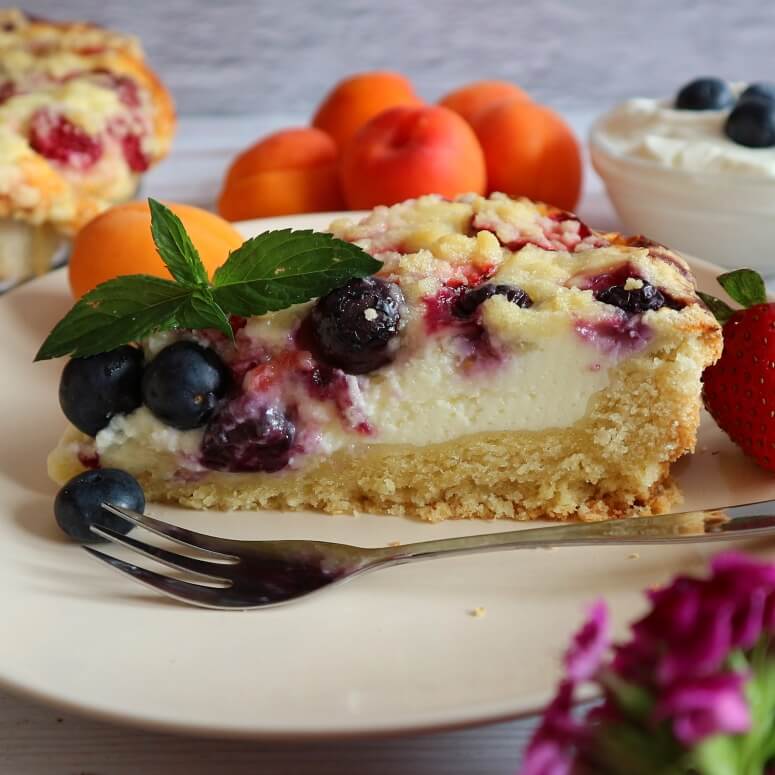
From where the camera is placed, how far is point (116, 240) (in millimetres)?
2543

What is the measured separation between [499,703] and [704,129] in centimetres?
233

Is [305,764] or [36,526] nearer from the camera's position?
[305,764]

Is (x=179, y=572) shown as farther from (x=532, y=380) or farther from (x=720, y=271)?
(x=720, y=271)

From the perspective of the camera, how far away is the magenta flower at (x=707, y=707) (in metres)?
1.00

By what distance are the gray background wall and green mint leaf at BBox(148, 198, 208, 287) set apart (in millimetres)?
2784

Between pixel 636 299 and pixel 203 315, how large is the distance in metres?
0.85

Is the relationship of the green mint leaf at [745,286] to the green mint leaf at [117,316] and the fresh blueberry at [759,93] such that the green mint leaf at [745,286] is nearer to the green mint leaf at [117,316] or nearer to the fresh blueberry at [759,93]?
the green mint leaf at [117,316]

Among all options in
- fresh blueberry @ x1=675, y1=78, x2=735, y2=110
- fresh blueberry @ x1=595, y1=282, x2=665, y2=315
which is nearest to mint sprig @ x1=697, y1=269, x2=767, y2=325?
fresh blueberry @ x1=595, y1=282, x2=665, y2=315

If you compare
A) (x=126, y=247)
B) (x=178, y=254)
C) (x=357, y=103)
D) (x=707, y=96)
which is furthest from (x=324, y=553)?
(x=357, y=103)

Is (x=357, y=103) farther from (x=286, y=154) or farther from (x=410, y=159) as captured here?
(x=410, y=159)

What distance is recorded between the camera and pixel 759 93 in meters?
3.12

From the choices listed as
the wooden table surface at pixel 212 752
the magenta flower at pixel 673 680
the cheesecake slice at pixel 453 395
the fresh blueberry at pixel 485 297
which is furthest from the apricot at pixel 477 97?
the magenta flower at pixel 673 680

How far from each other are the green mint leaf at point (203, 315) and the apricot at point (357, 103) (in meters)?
1.85

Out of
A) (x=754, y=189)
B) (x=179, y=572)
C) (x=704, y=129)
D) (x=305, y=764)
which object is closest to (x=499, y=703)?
(x=305, y=764)
